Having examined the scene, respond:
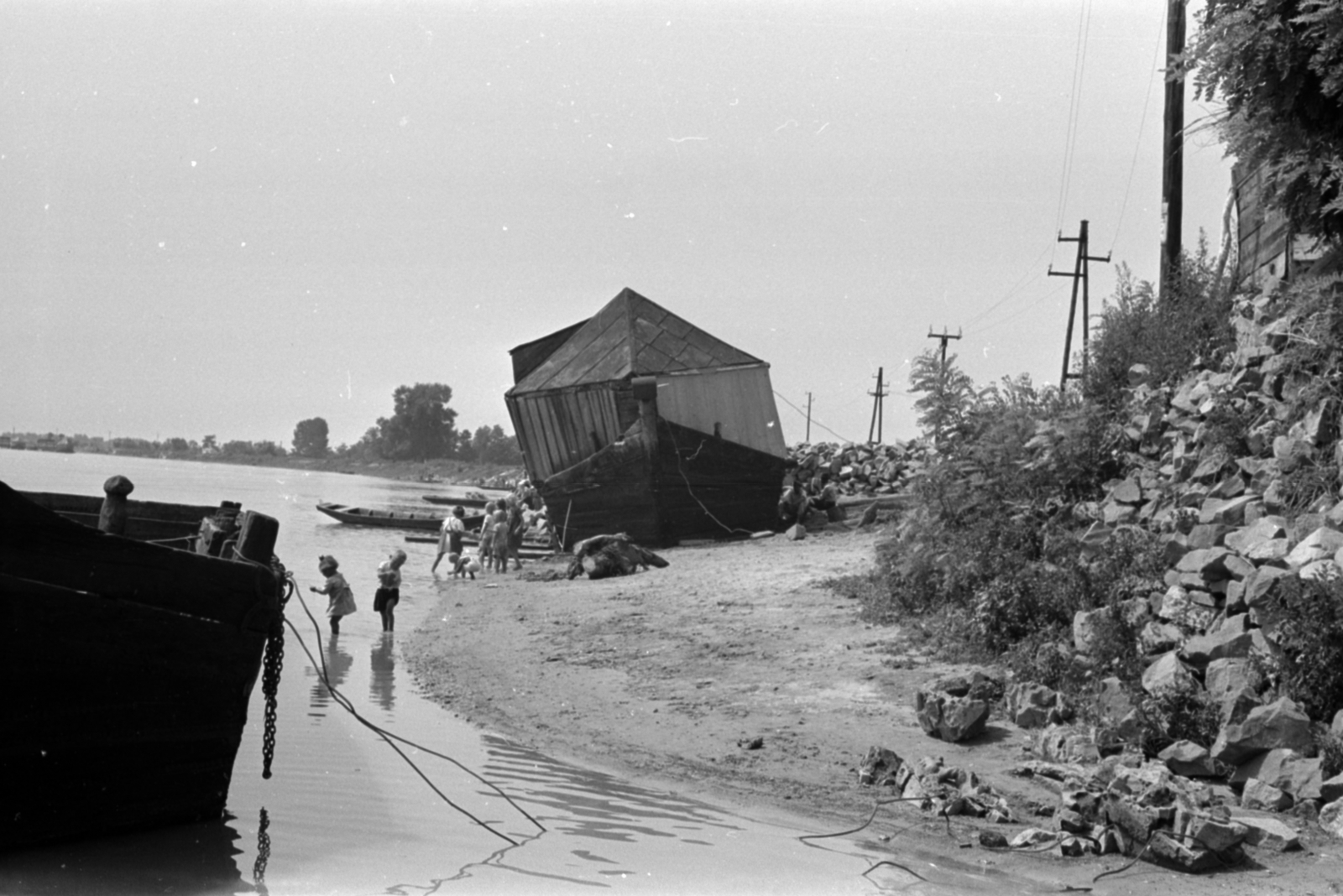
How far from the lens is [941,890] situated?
21.7 feet

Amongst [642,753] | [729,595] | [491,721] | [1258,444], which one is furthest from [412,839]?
[729,595]

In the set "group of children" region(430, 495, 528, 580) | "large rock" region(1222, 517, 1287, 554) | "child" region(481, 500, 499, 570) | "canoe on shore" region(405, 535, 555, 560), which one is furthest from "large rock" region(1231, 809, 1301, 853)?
"canoe on shore" region(405, 535, 555, 560)

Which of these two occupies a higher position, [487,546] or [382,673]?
[487,546]

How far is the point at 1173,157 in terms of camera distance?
19828mm

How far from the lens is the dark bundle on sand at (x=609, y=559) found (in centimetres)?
2270

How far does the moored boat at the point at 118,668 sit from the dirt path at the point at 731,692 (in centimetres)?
341

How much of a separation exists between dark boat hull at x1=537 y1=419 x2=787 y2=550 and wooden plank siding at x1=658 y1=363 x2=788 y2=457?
1.64 ft

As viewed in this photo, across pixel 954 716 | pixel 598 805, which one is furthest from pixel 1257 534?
pixel 598 805

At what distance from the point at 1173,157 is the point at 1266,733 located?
14.2 metres

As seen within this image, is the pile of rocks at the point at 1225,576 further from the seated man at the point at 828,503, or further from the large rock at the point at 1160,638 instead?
the seated man at the point at 828,503

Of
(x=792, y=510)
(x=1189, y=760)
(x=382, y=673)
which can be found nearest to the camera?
(x=1189, y=760)

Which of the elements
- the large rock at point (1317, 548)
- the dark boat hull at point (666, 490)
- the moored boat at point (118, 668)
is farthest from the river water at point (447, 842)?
the dark boat hull at point (666, 490)

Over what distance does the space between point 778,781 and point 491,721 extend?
3.54 m

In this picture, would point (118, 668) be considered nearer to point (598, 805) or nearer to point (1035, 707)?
point (598, 805)
